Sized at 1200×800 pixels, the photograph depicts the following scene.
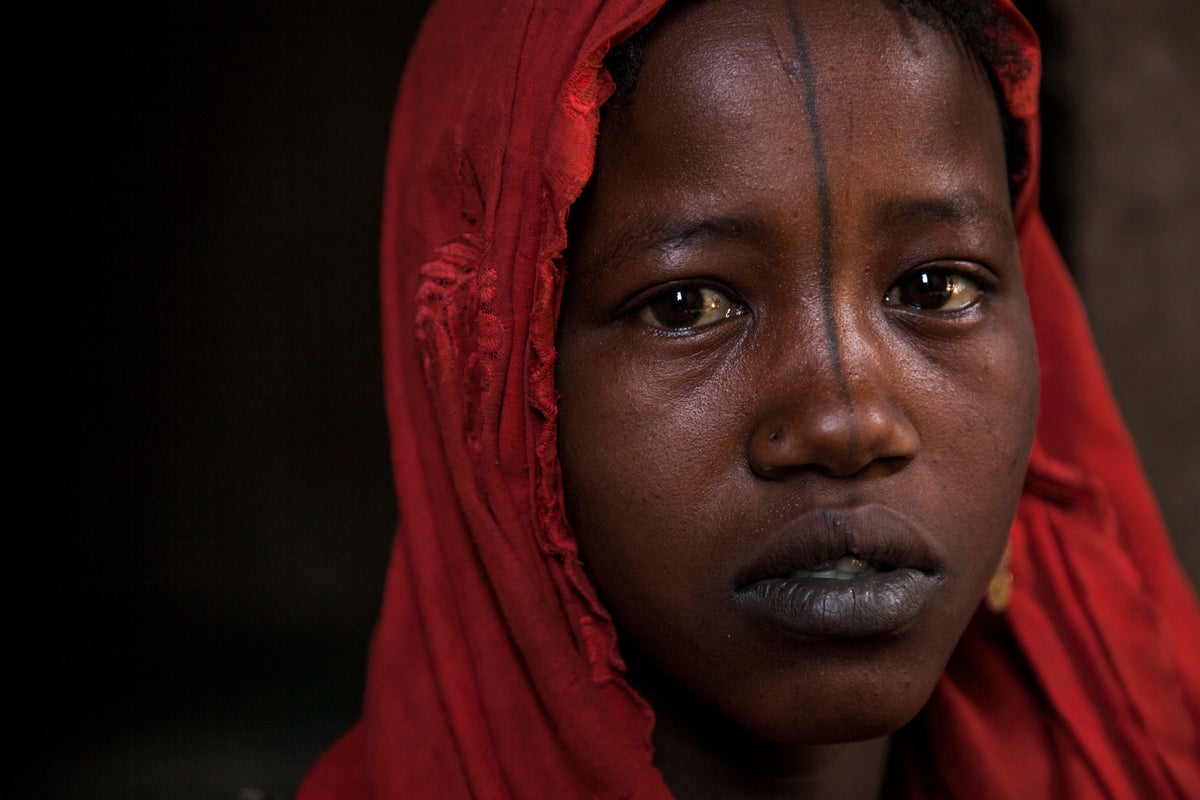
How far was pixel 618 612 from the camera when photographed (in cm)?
118

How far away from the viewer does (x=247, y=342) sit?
2141 millimetres

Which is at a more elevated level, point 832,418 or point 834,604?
point 832,418

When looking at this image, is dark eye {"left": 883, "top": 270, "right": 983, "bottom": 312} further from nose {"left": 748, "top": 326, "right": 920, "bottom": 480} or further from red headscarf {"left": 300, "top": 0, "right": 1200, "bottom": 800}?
red headscarf {"left": 300, "top": 0, "right": 1200, "bottom": 800}

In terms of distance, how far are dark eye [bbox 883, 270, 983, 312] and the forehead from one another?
0.09m

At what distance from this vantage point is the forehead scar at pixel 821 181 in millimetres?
1064

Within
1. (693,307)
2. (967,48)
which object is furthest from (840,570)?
(967,48)

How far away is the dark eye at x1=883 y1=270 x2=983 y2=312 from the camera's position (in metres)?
1.15

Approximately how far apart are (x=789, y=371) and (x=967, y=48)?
16.0 inches

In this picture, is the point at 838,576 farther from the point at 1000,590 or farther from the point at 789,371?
the point at 1000,590

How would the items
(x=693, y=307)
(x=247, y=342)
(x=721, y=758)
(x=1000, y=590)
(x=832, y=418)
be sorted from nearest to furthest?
(x=832, y=418) → (x=693, y=307) → (x=721, y=758) → (x=1000, y=590) → (x=247, y=342)

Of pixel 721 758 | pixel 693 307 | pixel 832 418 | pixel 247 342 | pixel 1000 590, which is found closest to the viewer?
pixel 832 418

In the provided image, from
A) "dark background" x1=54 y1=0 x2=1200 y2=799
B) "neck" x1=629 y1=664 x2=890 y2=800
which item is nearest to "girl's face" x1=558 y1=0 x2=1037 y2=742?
"neck" x1=629 y1=664 x2=890 y2=800

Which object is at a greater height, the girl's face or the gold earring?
the girl's face

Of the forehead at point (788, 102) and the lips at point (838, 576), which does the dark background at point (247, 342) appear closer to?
the forehead at point (788, 102)
